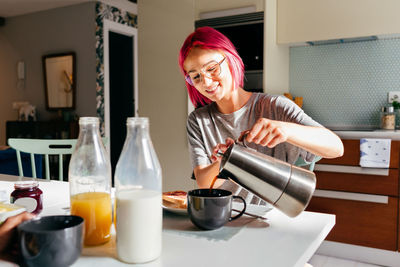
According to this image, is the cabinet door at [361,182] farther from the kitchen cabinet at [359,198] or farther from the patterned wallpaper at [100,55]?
the patterned wallpaper at [100,55]

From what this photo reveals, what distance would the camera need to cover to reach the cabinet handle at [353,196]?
7.80 feet

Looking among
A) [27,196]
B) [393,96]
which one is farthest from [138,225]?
[393,96]

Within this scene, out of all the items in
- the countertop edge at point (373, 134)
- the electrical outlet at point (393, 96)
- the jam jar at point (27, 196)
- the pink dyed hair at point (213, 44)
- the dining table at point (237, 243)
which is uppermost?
the pink dyed hair at point (213, 44)

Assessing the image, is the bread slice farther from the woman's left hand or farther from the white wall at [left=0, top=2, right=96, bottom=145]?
the white wall at [left=0, top=2, right=96, bottom=145]

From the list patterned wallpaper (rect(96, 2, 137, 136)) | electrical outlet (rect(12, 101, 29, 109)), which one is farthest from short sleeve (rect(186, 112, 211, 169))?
electrical outlet (rect(12, 101, 29, 109))

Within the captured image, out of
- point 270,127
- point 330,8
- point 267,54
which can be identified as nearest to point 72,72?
point 267,54

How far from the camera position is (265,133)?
0.86 metres

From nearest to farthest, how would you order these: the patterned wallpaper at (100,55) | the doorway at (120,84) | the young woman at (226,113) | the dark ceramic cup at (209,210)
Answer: the dark ceramic cup at (209,210)
the young woman at (226,113)
the patterned wallpaper at (100,55)
the doorway at (120,84)

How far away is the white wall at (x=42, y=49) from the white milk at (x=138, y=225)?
184 inches

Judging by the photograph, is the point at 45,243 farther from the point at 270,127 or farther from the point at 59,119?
the point at 59,119

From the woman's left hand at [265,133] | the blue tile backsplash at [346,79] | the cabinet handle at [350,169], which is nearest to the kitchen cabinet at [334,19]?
the blue tile backsplash at [346,79]

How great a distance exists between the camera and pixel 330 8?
2.74 m

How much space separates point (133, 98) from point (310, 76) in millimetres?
3266

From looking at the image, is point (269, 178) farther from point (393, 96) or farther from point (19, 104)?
point (19, 104)
